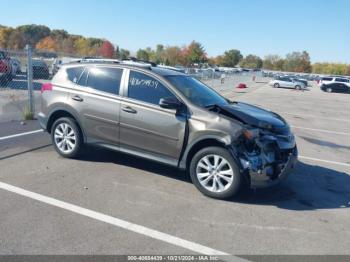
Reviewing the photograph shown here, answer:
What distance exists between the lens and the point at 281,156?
Result: 17.3 feet

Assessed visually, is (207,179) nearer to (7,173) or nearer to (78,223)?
(78,223)

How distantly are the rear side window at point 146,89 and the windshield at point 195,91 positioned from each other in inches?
7.6

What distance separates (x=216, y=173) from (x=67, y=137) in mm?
2818

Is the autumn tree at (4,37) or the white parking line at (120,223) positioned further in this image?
the autumn tree at (4,37)

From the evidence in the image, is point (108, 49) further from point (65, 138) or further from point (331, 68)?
point (65, 138)

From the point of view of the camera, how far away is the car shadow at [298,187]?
17.2 ft

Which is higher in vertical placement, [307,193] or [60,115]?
[60,115]

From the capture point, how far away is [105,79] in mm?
6180

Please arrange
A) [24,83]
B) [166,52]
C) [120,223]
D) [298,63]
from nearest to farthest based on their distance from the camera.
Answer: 1. [120,223]
2. [24,83]
3. [166,52]
4. [298,63]

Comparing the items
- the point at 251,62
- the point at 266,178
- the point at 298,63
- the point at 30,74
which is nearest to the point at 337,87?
the point at 30,74

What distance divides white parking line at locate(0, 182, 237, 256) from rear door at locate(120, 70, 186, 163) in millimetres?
1508

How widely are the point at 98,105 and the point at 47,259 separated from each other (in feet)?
10.2

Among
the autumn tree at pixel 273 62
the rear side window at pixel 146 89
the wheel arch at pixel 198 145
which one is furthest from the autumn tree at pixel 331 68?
the wheel arch at pixel 198 145

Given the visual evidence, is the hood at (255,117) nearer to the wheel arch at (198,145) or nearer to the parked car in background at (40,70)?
the wheel arch at (198,145)
